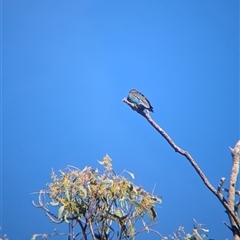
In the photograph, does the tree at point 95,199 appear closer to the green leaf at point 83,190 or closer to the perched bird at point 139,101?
the green leaf at point 83,190

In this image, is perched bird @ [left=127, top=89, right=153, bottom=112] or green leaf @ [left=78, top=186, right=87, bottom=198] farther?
perched bird @ [left=127, top=89, right=153, bottom=112]

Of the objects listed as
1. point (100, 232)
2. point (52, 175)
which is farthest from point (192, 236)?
point (52, 175)

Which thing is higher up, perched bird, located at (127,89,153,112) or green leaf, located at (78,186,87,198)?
perched bird, located at (127,89,153,112)

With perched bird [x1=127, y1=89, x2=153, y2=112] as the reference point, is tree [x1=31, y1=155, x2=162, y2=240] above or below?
below

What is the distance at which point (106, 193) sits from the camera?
1.55 metres

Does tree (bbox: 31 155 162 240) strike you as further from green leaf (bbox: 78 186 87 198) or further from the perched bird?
the perched bird

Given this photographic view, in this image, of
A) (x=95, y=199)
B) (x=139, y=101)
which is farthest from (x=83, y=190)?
(x=139, y=101)

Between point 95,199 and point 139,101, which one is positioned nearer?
point 95,199

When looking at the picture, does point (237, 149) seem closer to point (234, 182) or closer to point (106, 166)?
point (234, 182)

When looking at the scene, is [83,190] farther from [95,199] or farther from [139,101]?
[139,101]

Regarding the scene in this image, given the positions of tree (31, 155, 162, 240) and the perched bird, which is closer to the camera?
tree (31, 155, 162, 240)

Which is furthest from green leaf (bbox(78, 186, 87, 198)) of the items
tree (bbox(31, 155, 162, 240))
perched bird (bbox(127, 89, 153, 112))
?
perched bird (bbox(127, 89, 153, 112))

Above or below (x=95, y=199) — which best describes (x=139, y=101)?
above

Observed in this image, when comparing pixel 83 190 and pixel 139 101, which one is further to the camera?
pixel 139 101
